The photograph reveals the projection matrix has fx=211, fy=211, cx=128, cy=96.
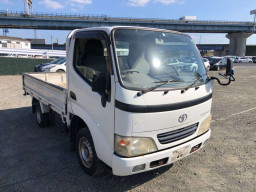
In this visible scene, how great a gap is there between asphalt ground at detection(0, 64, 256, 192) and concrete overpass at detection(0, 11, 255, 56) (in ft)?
173

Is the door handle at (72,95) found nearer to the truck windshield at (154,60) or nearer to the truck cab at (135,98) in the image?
the truck cab at (135,98)

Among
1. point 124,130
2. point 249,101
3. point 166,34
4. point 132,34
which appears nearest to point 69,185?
point 124,130

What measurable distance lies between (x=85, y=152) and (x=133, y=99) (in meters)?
1.51

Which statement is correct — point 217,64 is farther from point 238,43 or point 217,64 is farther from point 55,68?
point 238,43

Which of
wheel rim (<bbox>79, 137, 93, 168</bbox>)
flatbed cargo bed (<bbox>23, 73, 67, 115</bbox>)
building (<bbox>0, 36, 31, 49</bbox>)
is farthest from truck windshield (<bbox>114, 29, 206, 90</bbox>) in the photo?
building (<bbox>0, 36, 31, 49</bbox>)

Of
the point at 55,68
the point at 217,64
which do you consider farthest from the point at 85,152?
the point at 217,64

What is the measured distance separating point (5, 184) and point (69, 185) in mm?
980

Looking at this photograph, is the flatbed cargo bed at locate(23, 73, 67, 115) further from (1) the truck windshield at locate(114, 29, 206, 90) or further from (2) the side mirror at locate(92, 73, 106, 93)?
(1) the truck windshield at locate(114, 29, 206, 90)

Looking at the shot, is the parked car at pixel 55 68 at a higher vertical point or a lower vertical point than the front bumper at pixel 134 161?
higher

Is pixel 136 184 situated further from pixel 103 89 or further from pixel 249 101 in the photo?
pixel 249 101

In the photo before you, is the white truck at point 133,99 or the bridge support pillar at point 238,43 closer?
the white truck at point 133,99

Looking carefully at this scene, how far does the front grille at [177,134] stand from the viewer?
2748mm

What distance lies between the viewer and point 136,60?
2.91 meters

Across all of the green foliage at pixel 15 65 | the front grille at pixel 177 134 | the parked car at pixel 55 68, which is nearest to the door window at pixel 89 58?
the front grille at pixel 177 134
